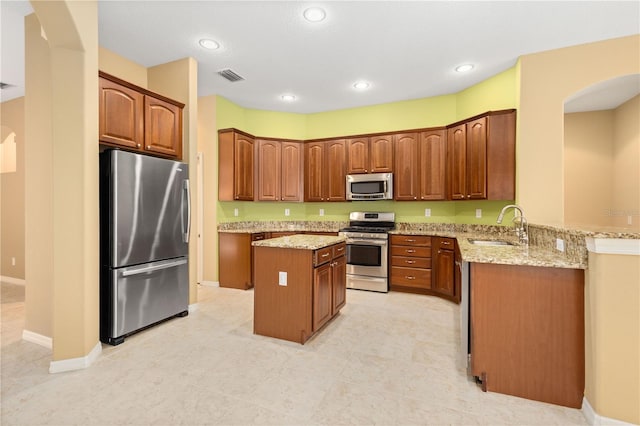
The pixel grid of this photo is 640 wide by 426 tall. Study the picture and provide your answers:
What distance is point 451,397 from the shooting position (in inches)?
78.0

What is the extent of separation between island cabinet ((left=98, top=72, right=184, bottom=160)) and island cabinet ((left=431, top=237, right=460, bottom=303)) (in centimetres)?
383

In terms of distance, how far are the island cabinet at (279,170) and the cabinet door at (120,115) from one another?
2.40m

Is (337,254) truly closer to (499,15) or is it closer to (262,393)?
(262,393)

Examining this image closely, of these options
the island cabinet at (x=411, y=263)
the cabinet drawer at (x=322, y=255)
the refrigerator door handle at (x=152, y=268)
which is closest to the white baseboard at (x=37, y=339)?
the refrigerator door handle at (x=152, y=268)

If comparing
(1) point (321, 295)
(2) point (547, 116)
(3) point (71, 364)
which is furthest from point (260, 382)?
(2) point (547, 116)

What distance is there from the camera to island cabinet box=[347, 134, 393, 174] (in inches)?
194

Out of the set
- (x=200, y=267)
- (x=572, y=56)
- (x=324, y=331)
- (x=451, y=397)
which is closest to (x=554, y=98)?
(x=572, y=56)

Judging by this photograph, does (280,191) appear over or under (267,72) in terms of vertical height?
under

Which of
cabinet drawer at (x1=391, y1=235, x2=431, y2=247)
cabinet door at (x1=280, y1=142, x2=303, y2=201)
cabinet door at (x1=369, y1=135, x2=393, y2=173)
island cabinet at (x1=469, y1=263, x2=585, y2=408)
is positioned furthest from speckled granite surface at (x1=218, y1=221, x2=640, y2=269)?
cabinet door at (x1=280, y1=142, x2=303, y2=201)

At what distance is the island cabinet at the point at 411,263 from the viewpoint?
4.42 m

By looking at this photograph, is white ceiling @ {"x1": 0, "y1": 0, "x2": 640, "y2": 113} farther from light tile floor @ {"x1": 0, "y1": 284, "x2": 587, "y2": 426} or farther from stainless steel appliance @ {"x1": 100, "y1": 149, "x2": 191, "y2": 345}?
light tile floor @ {"x1": 0, "y1": 284, "x2": 587, "y2": 426}

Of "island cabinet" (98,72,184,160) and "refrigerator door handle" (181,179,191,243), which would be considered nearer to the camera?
"island cabinet" (98,72,184,160)

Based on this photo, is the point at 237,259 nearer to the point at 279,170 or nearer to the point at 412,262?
the point at 279,170

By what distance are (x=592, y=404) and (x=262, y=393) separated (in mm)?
2102
